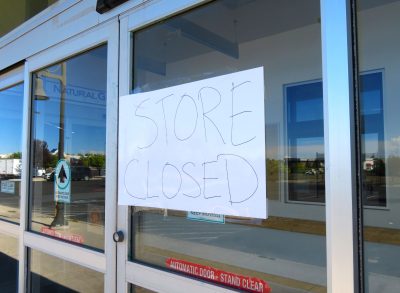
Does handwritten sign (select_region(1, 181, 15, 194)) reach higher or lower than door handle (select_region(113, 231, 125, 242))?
higher

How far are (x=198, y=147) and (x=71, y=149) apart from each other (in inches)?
45.4

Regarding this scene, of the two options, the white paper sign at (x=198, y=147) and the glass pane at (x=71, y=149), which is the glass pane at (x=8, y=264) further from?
the white paper sign at (x=198, y=147)

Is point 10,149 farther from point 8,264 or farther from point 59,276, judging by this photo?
point 59,276

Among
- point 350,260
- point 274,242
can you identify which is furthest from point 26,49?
point 350,260

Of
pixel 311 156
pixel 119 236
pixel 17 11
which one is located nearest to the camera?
pixel 311 156

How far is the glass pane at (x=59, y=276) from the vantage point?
217 centimetres

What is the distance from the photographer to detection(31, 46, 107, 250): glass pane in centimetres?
218

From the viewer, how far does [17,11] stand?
12.8 feet

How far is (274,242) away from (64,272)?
1281mm

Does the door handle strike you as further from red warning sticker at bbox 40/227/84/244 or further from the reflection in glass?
the reflection in glass

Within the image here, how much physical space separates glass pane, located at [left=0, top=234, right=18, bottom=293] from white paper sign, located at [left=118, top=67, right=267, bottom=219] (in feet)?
5.21

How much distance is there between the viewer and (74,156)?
243 centimetres

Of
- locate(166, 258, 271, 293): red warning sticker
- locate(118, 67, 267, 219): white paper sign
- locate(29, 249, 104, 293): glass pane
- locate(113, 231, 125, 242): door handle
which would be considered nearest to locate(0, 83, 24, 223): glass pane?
locate(29, 249, 104, 293): glass pane

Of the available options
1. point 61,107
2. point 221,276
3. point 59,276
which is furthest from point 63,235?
point 221,276
